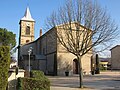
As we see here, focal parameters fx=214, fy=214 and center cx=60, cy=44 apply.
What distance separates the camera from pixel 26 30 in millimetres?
63000

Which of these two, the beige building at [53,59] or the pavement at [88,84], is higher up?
the beige building at [53,59]

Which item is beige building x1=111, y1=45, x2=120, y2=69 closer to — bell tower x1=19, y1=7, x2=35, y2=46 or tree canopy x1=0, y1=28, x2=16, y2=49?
bell tower x1=19, y1=7, x2=35, y2=46

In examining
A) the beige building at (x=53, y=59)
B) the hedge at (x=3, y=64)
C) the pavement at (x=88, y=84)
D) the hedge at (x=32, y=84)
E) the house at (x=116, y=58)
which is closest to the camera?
the hedge at (x=3, y=64)

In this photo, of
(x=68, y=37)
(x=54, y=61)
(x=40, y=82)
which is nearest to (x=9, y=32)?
(x=54, y=61)

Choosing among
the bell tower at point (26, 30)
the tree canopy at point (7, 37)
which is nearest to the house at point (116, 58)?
the bell tower at point (26, 30)

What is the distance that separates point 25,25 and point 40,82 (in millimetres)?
51793

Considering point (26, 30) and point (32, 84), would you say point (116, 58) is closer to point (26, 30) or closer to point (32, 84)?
point (26, 30)

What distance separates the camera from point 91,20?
69.6ft

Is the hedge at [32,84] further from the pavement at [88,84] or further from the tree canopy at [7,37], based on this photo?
the tree canopy at [7,37]

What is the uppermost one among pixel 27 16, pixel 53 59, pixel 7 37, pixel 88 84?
pixel 27 16

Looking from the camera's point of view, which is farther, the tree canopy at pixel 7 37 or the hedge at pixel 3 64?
the tree canopy at pixel 7 37

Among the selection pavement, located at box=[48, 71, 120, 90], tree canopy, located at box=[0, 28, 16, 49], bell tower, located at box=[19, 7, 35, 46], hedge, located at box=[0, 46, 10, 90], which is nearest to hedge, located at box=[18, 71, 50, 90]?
hedge, located at box=[0, 46, 10, 90]

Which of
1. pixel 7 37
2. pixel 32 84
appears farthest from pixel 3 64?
pixel 7 37

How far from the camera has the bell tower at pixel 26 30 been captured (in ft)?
204
